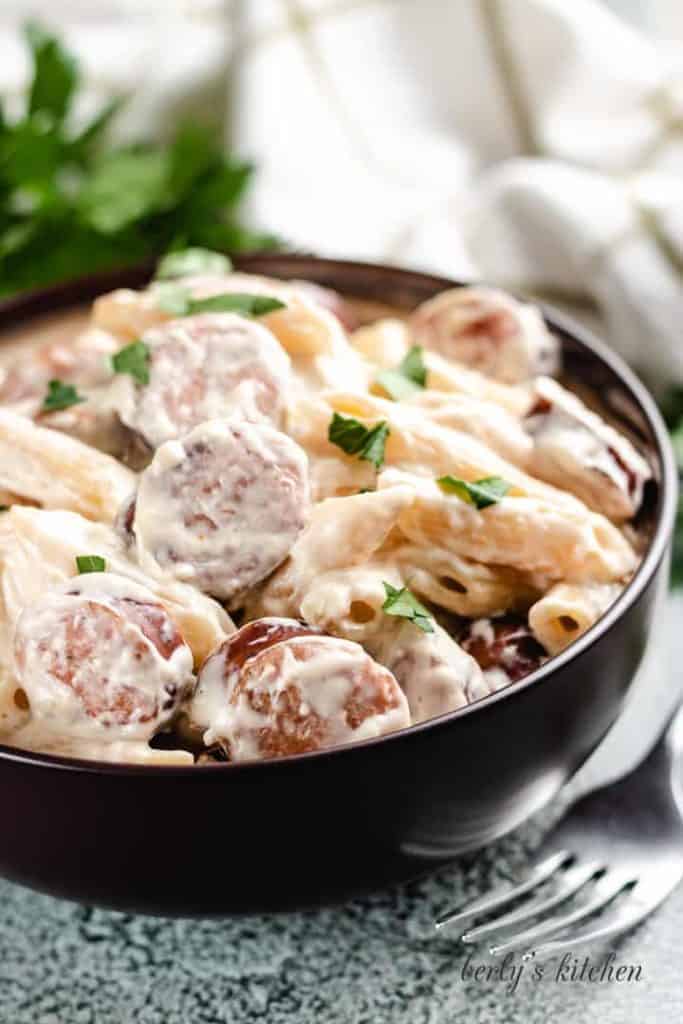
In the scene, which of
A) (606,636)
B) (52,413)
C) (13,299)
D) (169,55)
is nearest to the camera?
(606,636)

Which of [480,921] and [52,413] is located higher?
[52,413]

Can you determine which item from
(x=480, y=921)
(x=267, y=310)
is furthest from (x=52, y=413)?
(x=480, y=921)

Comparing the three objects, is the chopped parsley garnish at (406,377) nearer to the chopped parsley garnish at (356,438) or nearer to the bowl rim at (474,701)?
the chopped parsley garnish at (356,438)

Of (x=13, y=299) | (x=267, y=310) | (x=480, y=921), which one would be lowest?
(x=480, y=921)

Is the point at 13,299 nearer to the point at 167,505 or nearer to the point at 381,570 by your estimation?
the point at 167,505

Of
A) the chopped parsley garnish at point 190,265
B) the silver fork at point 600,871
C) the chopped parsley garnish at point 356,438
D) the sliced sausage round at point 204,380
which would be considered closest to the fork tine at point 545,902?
the silver fork at point 600,871
